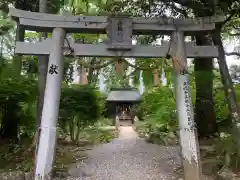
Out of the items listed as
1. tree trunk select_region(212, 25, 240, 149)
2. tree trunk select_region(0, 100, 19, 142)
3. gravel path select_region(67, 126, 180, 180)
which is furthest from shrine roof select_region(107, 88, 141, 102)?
tree trunk select_region(212, 25, 240, 149)

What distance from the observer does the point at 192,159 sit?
4.84 m

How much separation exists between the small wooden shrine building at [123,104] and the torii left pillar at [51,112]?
12010 mm

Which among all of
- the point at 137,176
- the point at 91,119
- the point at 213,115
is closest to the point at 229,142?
the point at 137,176

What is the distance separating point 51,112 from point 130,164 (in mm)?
2449

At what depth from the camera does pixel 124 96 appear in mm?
17672

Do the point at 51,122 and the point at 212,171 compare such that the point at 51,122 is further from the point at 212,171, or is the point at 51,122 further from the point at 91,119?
the point at 91,119

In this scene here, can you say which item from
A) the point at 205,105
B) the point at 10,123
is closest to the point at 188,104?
the point at 205,105

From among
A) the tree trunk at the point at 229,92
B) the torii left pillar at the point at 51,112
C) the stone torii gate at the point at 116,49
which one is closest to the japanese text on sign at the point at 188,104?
the stone torii gate at the point at 116,49

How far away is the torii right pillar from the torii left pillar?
2.24 meters

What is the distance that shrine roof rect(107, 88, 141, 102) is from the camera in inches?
679

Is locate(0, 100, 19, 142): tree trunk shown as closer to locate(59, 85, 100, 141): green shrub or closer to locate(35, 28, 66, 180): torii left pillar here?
locate(59, 85, 100, 141): green shrub

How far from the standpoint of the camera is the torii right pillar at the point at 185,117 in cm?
481

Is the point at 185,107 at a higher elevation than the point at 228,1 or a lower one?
lower

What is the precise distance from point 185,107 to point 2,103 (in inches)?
203
